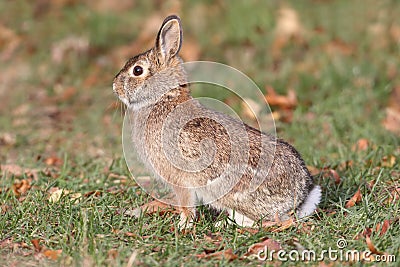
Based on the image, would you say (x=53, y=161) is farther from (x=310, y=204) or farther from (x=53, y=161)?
(x=310, y=204)

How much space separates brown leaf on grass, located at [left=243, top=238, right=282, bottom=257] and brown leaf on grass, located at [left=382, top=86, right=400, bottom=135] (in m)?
2.96

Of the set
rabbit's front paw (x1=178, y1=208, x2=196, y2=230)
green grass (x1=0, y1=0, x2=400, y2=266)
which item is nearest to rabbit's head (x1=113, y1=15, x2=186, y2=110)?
green grass (x1=0, y1=0, x2=400, y2=266)

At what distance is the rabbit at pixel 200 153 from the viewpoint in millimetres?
4625

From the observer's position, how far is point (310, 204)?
4797 mm

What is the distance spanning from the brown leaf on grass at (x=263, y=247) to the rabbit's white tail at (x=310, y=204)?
1.86 feet

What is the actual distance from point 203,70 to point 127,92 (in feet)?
13.0

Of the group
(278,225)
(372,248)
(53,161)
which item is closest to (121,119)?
(53,161)

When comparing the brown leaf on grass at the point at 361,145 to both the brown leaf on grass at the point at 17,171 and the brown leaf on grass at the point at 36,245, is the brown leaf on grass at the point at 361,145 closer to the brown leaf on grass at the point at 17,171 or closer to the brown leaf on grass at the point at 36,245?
the brown leaf on grass at the point at 17,171

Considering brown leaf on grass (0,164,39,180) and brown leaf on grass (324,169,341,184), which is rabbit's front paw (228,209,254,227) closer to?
brown leaf on grass (324,169,341,184)

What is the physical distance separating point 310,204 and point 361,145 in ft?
5.71

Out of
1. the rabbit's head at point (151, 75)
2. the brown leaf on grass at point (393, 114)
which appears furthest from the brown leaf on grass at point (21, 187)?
the brown leaf on grass at point (393, 114)

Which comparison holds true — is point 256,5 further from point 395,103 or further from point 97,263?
point 97,263

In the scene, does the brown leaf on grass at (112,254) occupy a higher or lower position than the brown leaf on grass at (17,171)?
lower

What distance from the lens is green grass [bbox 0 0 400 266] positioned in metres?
4.35
